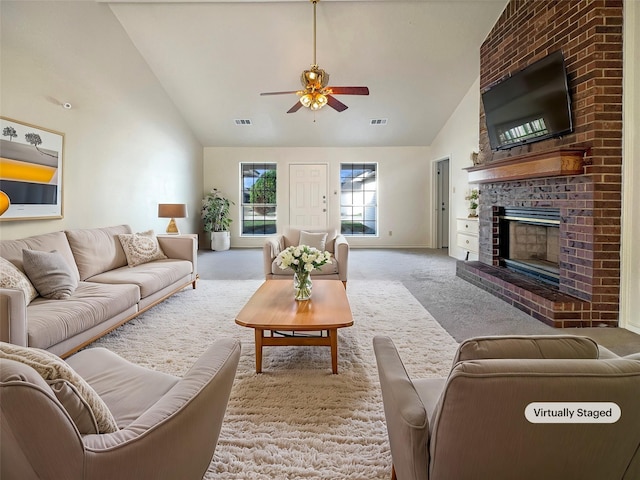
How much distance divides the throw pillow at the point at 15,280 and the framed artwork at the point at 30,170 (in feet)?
2.28

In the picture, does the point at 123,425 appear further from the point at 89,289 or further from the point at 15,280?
the point at 89,289

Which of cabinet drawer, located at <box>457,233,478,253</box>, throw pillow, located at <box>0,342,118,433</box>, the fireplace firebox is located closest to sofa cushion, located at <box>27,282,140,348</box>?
throw pillow, located at <box>0,342,118,433</box>

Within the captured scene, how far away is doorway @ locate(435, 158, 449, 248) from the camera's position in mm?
8883

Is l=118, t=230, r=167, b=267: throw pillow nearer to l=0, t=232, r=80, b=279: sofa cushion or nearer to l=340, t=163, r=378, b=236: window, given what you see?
l=0, t=232, r=80, b=279: sofa cushion

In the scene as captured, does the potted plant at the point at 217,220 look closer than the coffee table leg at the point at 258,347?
No

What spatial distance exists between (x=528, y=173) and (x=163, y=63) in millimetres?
5424

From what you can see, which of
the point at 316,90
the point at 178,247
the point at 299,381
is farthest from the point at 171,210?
the point at 299,381

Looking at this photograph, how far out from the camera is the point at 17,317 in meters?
2.06

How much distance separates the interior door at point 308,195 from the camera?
29.4 feet

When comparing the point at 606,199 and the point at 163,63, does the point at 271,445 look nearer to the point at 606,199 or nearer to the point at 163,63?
the point at 606,199

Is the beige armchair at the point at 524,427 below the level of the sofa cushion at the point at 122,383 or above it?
above

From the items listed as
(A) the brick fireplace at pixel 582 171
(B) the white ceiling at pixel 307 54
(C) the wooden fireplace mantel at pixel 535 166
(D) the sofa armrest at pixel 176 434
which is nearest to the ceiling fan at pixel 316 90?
(B) the white ceiling at pixel 307 54

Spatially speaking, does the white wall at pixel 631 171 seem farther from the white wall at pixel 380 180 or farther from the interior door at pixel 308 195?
the interior door at pixel 308 195

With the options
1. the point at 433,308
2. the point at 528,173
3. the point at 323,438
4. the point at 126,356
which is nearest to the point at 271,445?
the point at 323,438
